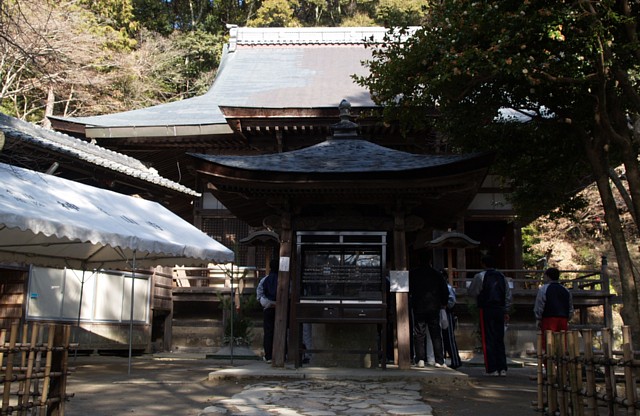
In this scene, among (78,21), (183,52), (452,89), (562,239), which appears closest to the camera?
(452,89)

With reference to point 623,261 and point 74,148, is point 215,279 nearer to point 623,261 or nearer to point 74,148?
point 74,148

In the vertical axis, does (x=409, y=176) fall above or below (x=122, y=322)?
above

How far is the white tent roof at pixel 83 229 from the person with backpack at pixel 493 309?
12.9ft

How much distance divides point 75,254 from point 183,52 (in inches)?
876

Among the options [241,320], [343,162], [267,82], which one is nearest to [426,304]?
[343,162]

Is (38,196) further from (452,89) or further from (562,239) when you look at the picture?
(562,239)

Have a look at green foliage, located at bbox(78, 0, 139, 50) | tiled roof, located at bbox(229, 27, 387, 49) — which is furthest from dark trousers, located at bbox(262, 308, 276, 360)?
green foliage, located at bbox(78, 0, 139, 50)

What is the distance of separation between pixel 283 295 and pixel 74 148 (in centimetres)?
675

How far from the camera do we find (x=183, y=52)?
30.2 metres

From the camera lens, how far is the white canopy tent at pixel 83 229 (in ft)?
21.4

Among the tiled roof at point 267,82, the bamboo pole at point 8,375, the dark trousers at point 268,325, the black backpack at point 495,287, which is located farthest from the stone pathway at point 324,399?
the tiled roof at point 267,82

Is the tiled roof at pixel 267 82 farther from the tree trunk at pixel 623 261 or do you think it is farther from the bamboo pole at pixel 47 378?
the bamboo pole at pixel 47 378

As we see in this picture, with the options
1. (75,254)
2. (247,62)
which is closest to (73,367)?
(75,254)

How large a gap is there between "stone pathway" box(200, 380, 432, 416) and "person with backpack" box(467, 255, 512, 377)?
6.88ft
